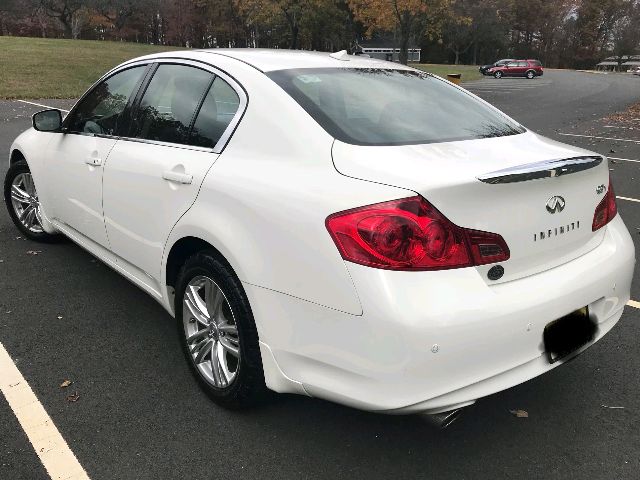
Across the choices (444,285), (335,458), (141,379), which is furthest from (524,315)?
(141,379)

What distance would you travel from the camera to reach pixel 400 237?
200 cm

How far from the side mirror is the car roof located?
104 cm

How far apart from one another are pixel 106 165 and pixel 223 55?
95 centimetres

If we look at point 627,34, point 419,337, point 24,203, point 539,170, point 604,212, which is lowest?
point 24,203

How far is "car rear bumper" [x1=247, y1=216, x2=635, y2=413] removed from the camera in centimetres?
195

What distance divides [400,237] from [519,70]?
50139 mm

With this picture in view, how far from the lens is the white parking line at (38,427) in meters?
2.33

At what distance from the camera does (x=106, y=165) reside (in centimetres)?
333

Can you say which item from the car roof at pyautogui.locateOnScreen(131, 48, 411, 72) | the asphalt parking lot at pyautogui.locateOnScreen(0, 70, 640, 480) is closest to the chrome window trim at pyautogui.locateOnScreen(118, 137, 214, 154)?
the car roof at pyautogui.locateOnScreen(131, 48, 411, 72)

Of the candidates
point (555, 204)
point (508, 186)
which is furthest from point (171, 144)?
point (555, 204)

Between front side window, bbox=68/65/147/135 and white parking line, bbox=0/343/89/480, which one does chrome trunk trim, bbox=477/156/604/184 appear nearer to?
white parking line, bbox=0/343/89/480

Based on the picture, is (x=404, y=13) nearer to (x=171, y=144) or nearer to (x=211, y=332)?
(x=171, y=144)

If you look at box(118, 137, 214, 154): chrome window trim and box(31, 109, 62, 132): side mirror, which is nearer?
box(118, 137, 214, 154): chrome window trim

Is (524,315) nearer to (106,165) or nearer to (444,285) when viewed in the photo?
(444,285)
